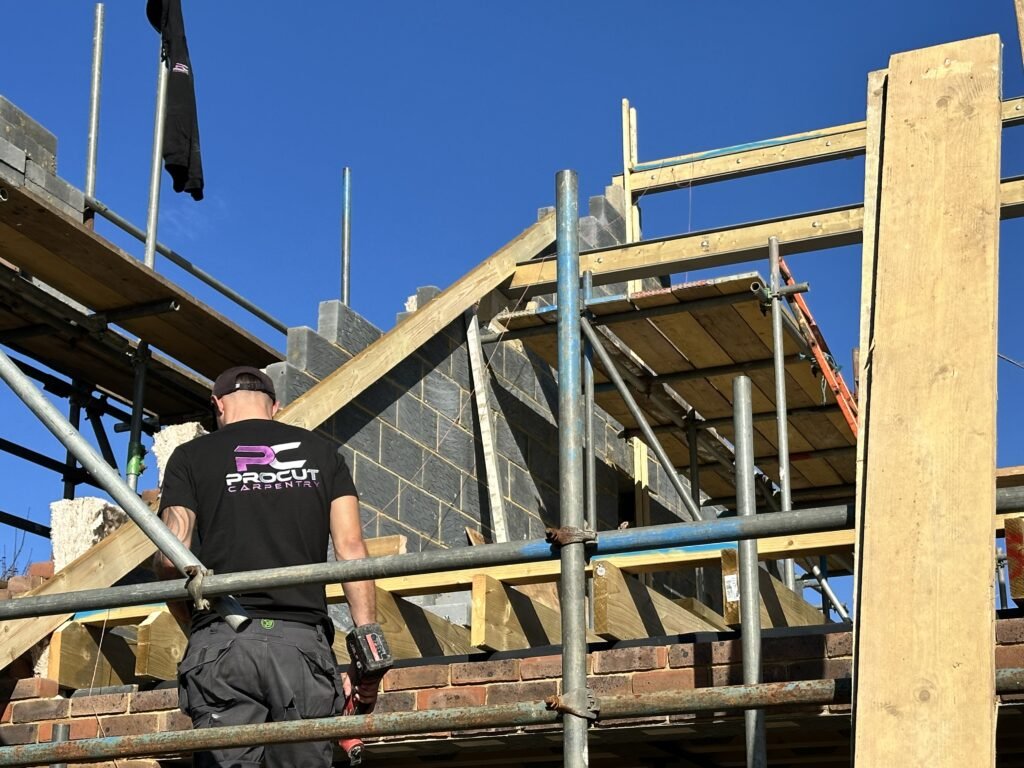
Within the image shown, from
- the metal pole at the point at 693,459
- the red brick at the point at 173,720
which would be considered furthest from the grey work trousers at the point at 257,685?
the metal pole at the point at 693,459

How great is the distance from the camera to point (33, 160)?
964 cm

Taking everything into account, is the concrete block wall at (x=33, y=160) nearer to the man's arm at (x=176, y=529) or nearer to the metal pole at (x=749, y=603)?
the metal pole at (x=749, y=603)

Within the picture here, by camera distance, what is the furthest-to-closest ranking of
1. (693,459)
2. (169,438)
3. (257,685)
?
(693,459) < (169,438) < (257,685)

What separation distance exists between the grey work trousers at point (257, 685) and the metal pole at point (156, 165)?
5.58 metres

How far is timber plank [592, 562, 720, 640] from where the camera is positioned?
6.35 m

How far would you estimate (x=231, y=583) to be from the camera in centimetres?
405

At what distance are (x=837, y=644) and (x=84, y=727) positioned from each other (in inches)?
138

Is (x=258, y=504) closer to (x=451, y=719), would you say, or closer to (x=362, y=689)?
(x=362, y=689)

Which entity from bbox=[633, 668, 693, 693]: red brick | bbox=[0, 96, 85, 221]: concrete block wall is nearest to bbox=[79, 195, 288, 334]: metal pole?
bbox=[0, 96, 85, 221]: concrete block wall

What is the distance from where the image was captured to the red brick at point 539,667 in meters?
6.38

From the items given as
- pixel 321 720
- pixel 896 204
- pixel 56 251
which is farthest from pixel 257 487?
pixel 56 251

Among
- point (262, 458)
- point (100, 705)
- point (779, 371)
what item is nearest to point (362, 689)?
point (262, 458)

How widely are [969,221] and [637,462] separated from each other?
987cm

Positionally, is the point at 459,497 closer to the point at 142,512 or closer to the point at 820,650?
the point at 820,650
